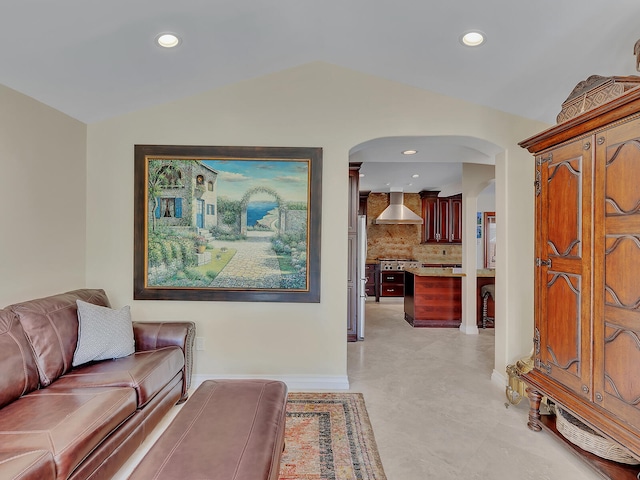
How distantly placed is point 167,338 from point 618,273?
291 centimetres

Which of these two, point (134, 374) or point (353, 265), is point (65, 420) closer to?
point (134, 374)

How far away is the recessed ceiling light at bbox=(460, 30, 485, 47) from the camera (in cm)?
222

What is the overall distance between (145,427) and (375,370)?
2.19 metres

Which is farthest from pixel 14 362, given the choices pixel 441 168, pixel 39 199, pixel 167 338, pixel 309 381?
pixel 441 168

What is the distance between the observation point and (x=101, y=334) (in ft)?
7.81

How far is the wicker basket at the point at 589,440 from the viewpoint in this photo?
1.92 metres

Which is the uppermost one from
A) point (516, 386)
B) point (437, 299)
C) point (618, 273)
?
point (618, 273)

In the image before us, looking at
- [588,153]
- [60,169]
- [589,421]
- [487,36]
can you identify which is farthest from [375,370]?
[60,169]

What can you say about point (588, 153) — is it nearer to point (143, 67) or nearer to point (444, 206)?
point (143, 67)

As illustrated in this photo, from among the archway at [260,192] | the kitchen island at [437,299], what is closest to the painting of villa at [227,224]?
the archway at [260,192]

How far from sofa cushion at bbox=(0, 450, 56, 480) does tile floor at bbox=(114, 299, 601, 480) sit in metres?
0.65

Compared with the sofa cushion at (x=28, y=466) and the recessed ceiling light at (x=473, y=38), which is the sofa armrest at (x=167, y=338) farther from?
the recessed ceiling light at (x=473, y=38)

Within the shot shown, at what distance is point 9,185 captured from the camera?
2.33 m

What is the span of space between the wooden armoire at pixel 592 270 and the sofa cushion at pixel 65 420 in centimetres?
250
